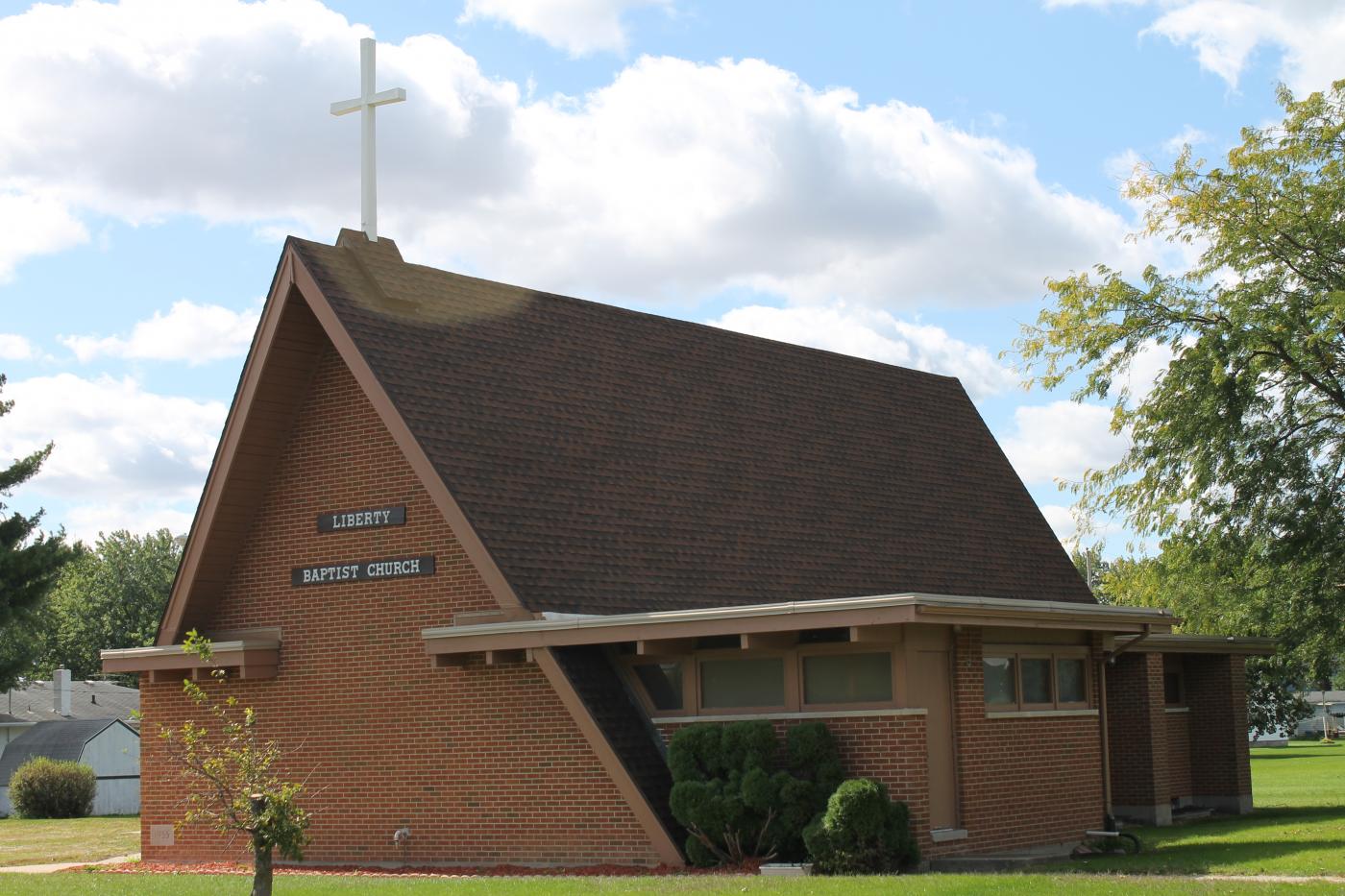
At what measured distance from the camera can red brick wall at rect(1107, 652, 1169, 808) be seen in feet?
85.9

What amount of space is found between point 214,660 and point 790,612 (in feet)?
28.7

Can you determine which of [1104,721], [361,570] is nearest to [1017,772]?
[1104,721]

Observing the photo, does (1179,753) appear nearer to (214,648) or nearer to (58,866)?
(214,648)

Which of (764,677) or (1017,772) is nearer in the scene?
(764,677)

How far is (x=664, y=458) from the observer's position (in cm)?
2272

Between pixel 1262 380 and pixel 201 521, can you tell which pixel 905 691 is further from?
pixel 1262 380

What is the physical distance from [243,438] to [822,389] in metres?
11.0

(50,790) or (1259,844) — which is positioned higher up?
(1259,844)

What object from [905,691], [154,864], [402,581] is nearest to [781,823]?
[905,691]

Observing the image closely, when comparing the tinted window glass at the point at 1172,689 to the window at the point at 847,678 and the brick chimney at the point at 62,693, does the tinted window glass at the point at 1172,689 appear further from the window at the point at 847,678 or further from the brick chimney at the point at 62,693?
the brick chimney at the point at 62,693

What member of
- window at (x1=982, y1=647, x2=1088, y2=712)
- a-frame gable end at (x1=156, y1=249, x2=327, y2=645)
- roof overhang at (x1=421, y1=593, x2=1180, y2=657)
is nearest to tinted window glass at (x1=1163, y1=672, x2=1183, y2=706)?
window at (x1=982, y1=647, x2=1088, y2=712)

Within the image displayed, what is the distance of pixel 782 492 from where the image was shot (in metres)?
24.2

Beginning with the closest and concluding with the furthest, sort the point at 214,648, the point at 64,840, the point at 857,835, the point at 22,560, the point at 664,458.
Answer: the point at 857,835 → the point at 214,648 → the point at 664,458 → the point at 64,840 → the point at 22,560

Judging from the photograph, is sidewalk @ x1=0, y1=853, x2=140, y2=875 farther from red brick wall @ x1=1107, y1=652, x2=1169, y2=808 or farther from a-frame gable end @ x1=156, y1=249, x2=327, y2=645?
red brick wall @ x1=1107, y1=652, x2=1169, y2=808
